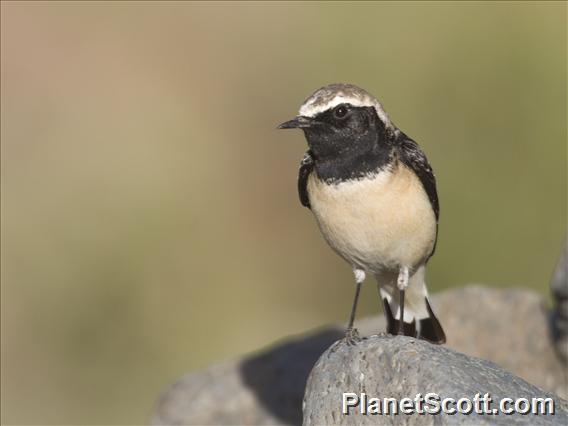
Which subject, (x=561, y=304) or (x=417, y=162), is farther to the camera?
(x=561, y=304)

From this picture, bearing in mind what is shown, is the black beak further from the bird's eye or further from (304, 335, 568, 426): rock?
(304, 335, 568, 426): rock

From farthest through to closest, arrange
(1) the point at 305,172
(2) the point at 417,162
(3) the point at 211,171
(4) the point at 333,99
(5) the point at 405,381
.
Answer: (3) the point at 211,171 < (1) the point at 305,172 < (2) the point at 417,162 < (4) the point at 333,99 < (5) the point at 405,381

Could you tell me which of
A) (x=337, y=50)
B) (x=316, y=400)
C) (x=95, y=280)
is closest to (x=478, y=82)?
(x=337, y=50)

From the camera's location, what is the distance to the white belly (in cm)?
816

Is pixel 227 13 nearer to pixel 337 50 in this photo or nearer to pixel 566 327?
pixel 337 50

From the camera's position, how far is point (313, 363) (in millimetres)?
11055

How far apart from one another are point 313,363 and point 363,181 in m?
3.31

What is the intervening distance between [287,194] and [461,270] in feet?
9.25

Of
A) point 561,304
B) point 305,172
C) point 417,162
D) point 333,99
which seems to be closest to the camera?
point 333,99

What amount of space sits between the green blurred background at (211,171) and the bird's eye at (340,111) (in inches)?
245

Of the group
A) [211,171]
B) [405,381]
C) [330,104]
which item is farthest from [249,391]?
[211,171]

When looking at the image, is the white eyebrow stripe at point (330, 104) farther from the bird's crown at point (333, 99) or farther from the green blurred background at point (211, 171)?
the green blurred background at point (211, 171)

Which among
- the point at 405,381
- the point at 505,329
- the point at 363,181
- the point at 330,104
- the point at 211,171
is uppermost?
the point at 330,104

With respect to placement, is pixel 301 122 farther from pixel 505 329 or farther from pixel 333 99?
pixel 505 329
